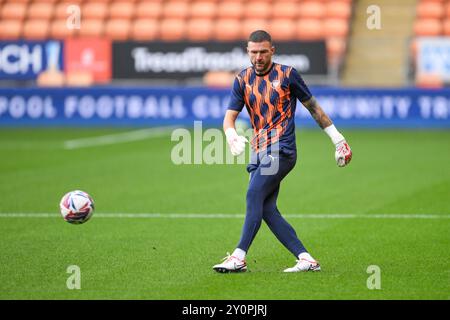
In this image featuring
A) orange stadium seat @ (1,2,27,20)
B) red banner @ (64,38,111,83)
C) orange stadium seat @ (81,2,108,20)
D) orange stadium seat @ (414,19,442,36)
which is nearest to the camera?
red banner @ (64,38,111,83)

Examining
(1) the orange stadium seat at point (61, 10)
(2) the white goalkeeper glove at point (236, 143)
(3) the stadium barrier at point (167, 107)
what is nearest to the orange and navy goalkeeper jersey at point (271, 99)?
(2) the white goalkeeper glove at point (236, 143)

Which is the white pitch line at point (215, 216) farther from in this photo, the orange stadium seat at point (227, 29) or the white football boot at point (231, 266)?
the orange stadium seat at point (227, 29)

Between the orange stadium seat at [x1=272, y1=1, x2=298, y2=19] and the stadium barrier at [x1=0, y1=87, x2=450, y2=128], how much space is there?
6381mm

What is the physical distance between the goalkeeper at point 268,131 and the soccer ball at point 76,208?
1.58 metres

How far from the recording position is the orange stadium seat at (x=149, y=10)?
3073cm

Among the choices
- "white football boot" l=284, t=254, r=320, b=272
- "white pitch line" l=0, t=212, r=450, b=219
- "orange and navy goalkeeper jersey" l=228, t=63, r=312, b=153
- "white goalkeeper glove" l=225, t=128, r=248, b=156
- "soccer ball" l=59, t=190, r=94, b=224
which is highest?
"orange and navy goalkeeper jersey" l=228, t=63, r=312, b=153

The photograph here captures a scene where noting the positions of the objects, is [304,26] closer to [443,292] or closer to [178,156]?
[178,156]

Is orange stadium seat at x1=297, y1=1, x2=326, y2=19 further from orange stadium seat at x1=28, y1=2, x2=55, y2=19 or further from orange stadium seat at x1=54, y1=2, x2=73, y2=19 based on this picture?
orange stadium seat at x1=28, y1=2, x2=55, y2=19

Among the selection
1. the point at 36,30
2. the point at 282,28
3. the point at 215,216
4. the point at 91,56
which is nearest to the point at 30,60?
the point at 91,56

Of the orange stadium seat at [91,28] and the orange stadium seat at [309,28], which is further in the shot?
the orange stadium seat at [91,28]

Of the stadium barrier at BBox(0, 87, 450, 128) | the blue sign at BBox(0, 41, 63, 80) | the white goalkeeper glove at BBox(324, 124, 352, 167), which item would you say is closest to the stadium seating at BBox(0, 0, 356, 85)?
the blue sign at BBox(0, 41, 63, 80)

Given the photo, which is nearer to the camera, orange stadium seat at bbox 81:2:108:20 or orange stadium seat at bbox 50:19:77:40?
orange stadium seat at bbox 50:19:77:40

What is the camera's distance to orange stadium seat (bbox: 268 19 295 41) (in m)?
29.2
